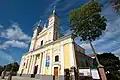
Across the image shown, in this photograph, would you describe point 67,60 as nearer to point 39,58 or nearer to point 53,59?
point 53,59

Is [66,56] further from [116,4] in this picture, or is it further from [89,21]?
[116,4]

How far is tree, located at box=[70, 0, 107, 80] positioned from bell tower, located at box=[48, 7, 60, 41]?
36.0ft

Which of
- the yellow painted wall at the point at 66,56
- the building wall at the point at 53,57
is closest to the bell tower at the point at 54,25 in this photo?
the building wall at the point at 53,57

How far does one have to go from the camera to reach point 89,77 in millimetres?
13453

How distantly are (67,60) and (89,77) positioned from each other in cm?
709

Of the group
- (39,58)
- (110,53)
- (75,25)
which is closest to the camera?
(75,25)

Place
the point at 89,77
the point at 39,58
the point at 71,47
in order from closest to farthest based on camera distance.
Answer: the point at 89,77, the point at 71,47, the point at 39,58

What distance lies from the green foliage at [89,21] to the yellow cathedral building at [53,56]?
367 centimetres

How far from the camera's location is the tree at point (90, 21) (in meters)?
17.2

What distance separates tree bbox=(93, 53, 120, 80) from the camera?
18556mm

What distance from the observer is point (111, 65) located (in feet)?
64.5

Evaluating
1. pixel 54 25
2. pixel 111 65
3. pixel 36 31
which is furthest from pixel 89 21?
pixel 36 31

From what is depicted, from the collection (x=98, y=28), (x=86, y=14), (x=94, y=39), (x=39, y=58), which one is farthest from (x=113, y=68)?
(x=39, y=58)

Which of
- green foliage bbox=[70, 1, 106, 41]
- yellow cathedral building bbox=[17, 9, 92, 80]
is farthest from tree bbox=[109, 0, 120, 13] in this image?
yellow cathedral building bbox=[17, 9, 92, 80]
